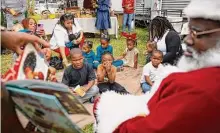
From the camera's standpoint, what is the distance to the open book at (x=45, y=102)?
41.6 inches

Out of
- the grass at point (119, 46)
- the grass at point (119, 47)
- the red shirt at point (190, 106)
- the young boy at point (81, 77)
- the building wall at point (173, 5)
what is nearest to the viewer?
the red shirt at point (190, 106)

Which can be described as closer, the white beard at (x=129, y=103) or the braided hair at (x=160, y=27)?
the white beard at (x=129, y=103)

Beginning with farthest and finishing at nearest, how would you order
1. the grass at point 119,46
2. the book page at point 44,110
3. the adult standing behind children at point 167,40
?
the grass at point 119,46
the adult standing behind children at point 167,40
the book page at point 44,110

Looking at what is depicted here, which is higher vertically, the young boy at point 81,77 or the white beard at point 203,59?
the white beard at point 203,59

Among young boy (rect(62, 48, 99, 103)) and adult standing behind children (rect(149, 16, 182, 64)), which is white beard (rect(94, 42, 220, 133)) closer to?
young boy (rect(62, 48, 99, 103))

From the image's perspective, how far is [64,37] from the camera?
21.6 feet

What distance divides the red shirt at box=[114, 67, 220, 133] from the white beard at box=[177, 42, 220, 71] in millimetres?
55

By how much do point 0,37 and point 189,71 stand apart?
3.24 feet

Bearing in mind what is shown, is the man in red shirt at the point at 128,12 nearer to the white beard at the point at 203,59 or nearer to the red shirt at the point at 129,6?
the red shirt at the point at 129,6

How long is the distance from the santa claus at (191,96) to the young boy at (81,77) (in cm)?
278

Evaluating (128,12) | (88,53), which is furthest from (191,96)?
(128,12)

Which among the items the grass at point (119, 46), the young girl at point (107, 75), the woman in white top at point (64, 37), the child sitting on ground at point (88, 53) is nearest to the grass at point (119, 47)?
the grass at point (119, 46)

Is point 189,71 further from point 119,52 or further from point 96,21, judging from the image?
point 96,21

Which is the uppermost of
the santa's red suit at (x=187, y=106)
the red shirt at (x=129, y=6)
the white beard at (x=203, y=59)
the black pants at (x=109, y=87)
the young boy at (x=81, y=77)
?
the red shirt at (x=129, y=6)
